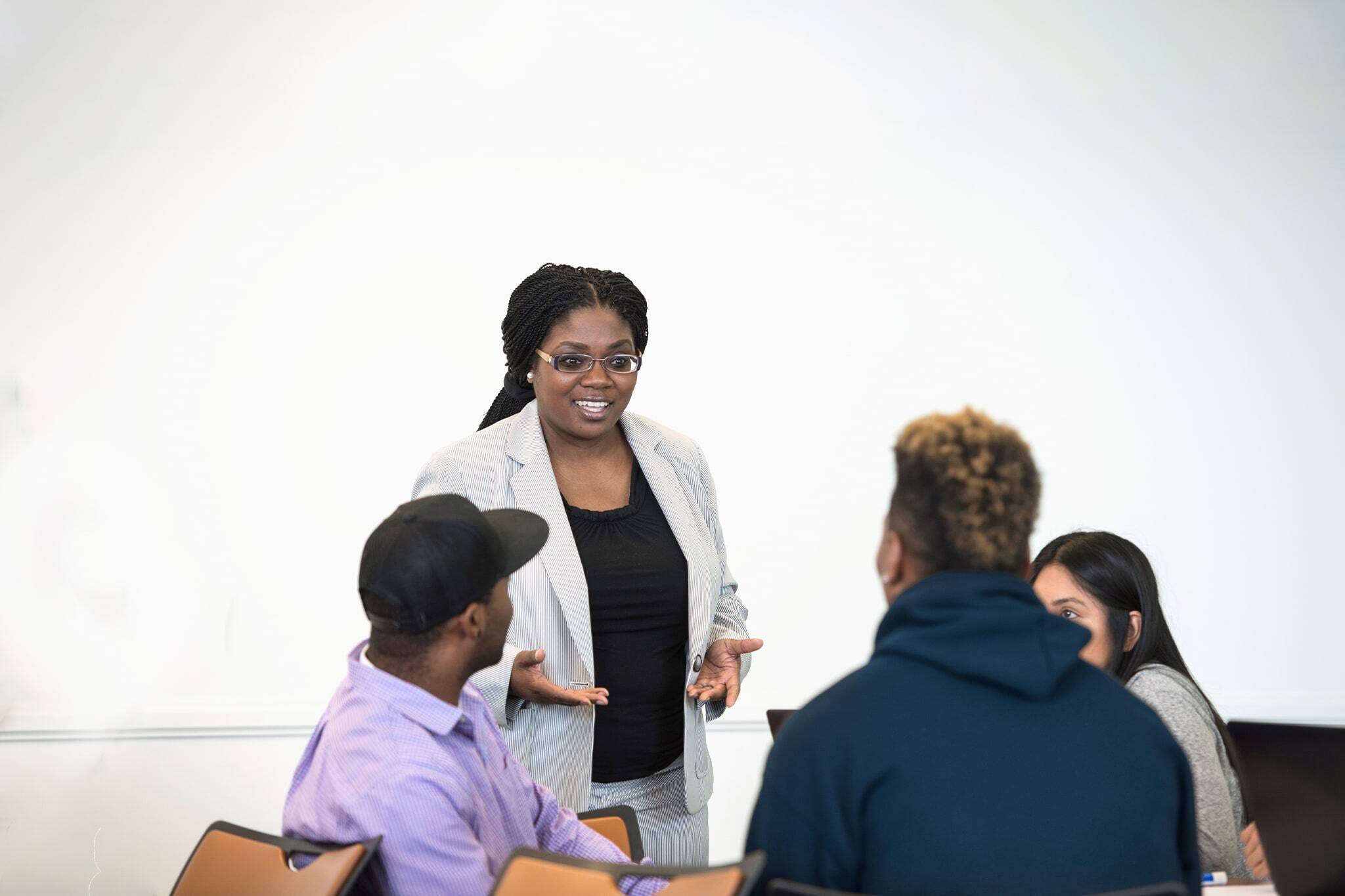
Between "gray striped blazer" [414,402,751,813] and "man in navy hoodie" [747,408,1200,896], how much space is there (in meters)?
0.83

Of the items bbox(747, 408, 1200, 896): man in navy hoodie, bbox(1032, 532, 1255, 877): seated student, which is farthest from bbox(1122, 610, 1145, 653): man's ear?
bbox(747, 408, 1200, 896): man in navy hoodie

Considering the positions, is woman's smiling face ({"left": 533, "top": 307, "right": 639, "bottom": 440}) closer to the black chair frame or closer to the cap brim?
the cap brim

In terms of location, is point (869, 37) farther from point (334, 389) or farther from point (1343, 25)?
point (334, 389)

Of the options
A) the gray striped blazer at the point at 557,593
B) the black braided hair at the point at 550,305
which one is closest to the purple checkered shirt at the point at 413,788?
the gray striped blazer at the point at 557,593

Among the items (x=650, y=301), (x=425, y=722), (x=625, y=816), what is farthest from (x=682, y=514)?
(x=650, y=301)

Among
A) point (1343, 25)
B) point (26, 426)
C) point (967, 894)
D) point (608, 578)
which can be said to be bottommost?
point (967, 894)

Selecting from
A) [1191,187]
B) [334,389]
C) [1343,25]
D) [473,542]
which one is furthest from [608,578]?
[1343,25]

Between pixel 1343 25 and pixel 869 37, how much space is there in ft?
6.26

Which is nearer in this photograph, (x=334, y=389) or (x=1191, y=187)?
(x=334, y=389)

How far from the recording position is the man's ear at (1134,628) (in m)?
2.51

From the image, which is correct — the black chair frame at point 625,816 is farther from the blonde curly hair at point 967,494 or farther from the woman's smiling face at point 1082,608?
the woman's smiling face at point 1082,608

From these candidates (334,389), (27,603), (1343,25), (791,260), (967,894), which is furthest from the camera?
(1343,25)

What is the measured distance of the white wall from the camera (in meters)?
3.80

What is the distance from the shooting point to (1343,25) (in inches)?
179
